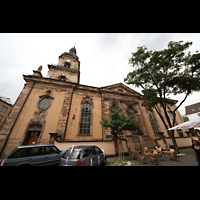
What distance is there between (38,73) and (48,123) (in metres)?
8.47

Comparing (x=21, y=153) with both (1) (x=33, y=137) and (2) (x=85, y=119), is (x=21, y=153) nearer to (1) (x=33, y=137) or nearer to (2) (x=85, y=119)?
(1) (x=33, y=137)

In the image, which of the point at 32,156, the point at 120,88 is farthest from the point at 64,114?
the point at 120,88

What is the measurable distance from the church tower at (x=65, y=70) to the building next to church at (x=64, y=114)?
254 mm

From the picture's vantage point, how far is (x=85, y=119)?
12.1 m

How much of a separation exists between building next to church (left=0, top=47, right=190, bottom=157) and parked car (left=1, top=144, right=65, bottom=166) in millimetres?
2772

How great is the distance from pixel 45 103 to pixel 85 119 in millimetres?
5781

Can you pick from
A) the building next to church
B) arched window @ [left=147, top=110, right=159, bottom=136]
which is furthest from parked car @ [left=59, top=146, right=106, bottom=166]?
arched window @ [left=147, top=110, right=159, bottom=136]

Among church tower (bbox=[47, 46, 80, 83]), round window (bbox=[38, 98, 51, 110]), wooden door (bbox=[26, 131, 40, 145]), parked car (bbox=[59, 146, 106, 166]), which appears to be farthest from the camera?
church tower (bbox=[47, 46, 80, 83])

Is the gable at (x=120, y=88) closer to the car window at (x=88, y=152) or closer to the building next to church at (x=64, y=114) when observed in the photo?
the building next to church at (x=64, y=114)

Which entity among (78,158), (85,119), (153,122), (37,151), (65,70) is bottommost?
(78,158)

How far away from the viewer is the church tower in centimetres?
1708

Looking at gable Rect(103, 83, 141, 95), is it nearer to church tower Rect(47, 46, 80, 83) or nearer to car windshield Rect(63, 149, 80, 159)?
church tower Rect(47, 46, 80, 83)

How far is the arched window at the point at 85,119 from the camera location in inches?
443
